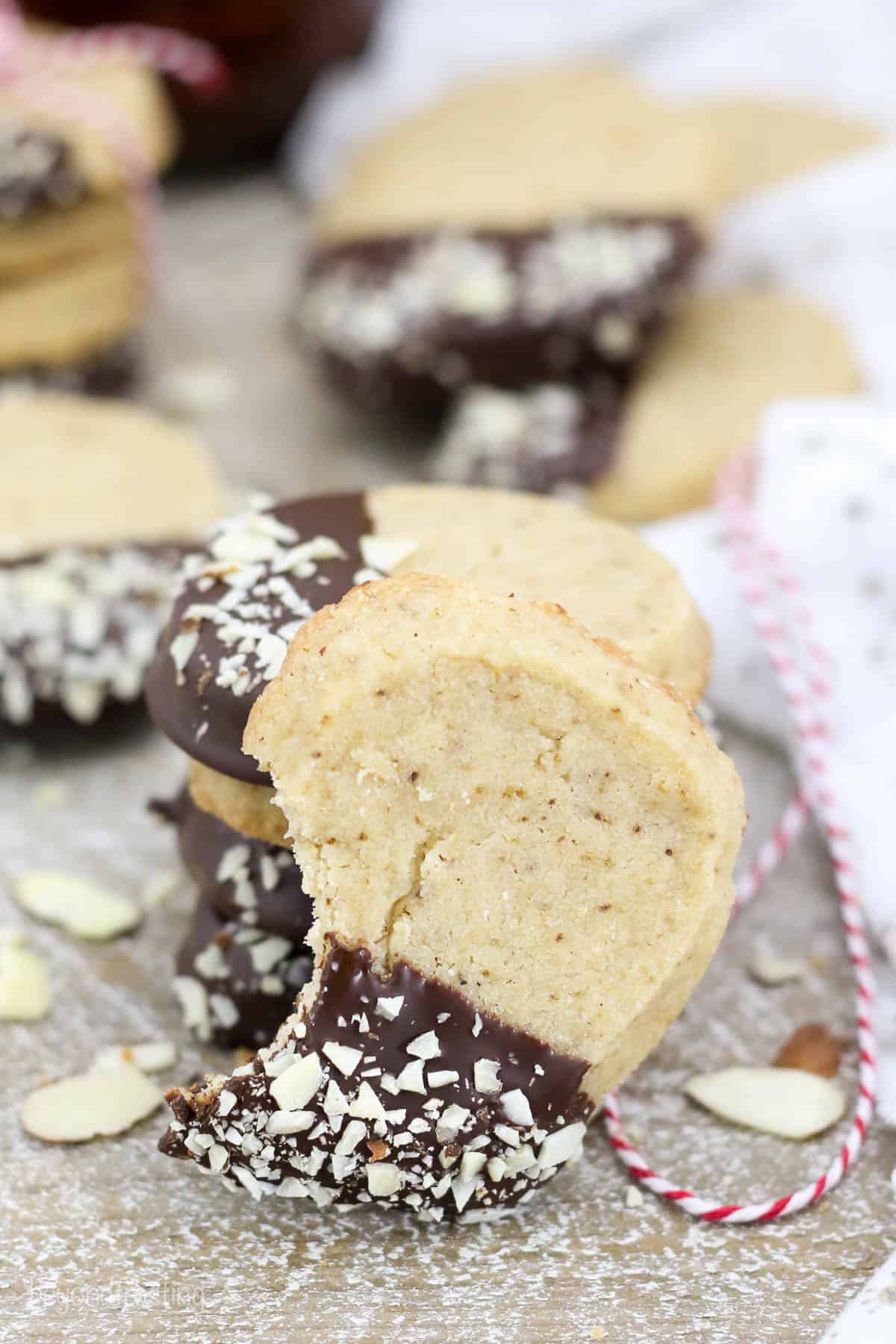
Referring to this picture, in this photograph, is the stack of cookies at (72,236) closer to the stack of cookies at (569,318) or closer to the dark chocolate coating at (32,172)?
the dark chocolate coating at (32,172)

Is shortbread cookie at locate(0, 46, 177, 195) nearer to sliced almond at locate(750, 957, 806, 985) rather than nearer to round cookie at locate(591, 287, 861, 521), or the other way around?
round cookie at locate(591, 287, 861, 521)

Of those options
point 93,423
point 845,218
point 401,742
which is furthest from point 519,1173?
point 845,218

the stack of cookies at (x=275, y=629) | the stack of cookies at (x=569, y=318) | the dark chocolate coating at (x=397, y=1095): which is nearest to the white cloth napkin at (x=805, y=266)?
the stack of cookies at (x=569, y=318)

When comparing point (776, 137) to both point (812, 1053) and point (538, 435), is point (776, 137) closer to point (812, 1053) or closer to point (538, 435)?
point (538, 435)

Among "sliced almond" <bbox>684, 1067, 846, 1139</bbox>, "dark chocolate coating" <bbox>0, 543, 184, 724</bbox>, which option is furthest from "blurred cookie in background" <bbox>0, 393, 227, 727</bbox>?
"sliced almond" <bbox>684, 1067, 846, 1139</bbox>

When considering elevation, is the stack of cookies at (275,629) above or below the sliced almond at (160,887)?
above

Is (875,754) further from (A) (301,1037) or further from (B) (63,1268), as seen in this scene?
(B) (63,1268)
